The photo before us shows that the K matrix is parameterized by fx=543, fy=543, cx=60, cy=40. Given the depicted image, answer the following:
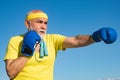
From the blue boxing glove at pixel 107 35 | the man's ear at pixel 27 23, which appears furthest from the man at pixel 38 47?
the man's ear at pixel 27 23

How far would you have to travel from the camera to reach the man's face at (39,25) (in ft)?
30.4

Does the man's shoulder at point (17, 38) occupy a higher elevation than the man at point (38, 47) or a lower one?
higher

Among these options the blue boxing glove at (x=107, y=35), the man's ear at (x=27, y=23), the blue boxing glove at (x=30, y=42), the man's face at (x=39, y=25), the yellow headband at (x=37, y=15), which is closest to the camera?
the blue boxing glove at (x=107, y=35)

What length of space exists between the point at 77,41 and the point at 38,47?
0.68 metres

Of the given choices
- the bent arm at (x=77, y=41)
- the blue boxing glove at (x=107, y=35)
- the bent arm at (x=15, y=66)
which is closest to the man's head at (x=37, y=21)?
the bent arm at (x=77, y=41)

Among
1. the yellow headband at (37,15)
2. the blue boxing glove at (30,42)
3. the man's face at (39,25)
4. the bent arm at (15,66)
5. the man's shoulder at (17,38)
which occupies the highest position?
the yellow headband at (37,15)

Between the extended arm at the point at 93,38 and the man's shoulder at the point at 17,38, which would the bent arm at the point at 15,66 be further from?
the extended arm at the point at 93,38

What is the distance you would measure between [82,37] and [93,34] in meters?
0.27

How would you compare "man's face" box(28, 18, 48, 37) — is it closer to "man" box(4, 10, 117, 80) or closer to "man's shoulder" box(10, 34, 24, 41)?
"man" box(4, 10, 117, 80)

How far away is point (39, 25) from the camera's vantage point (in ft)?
30.6

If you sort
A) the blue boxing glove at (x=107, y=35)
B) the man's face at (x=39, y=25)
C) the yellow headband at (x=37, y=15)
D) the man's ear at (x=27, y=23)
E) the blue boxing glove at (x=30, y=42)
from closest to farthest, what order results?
the blue boxing glove at (x=107, y=35), the blue boxing glove at (x=30, y=42), the man's face at (x=39, y=25), the yellow headband at (x=37, y=15), the man's ear at (x=27, y=23)

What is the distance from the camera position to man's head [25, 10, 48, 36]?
9.27 metres

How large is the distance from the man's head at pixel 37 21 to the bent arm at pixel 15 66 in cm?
60

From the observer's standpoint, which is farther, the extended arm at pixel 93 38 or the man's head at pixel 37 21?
the man's head at pixel 37 21
